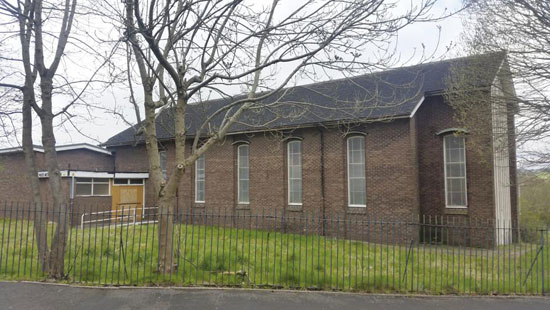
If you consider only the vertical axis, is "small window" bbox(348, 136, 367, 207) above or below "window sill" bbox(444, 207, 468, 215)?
above

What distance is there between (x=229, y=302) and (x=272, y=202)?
37.5ft

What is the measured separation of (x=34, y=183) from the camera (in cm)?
894

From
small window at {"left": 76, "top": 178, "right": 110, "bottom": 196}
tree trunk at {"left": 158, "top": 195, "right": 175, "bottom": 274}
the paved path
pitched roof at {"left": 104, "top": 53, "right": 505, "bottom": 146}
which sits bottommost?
the paved path

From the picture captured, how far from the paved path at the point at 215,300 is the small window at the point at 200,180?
13.6m

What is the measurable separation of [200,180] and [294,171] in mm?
6176

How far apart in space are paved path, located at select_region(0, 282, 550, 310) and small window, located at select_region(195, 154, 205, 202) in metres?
13.6

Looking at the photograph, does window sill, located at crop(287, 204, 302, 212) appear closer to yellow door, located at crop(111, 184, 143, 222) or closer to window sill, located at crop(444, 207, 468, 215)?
window sill, located at crop(444, 207, 468, 215)

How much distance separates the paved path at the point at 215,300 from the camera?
21.5 feet

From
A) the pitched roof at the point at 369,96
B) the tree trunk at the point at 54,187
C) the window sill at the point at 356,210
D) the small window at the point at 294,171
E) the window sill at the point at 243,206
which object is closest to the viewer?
the tree trunk at the point at 54,187

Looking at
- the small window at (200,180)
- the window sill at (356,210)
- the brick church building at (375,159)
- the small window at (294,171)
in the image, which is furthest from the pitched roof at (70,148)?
the window sill at (356,210)

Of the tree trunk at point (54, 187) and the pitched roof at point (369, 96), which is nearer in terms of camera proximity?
the tree trunk at point (54, 187)

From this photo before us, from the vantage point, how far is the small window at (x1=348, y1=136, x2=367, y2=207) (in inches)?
626

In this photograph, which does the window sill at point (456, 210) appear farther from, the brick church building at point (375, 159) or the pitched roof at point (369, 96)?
the pitched roof at point (369, 96)

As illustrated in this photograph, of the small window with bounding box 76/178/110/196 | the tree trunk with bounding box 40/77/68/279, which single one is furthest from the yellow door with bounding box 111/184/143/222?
the tree trunk with bounding box 40/77/68/279
